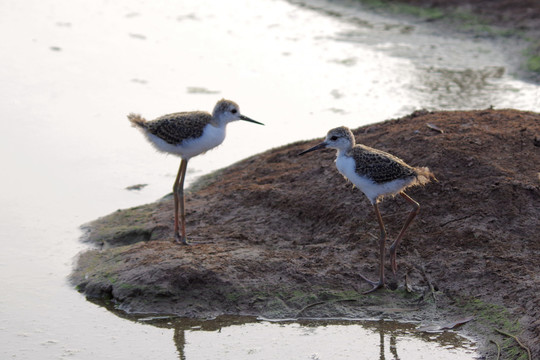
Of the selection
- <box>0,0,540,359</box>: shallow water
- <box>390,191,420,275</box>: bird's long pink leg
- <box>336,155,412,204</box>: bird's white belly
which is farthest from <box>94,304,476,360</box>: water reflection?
<box>336,155,412,204</box>: bird's white belly

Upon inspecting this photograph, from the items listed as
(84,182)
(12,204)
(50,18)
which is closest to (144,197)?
(84,182)

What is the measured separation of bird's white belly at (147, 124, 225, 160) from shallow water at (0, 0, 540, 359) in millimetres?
1341

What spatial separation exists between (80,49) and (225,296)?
26.8 ft

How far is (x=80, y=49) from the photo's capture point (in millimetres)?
13719

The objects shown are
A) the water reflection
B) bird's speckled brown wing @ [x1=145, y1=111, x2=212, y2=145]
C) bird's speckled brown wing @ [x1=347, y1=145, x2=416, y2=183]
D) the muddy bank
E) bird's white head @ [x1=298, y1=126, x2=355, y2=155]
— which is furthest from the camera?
the muddy bank

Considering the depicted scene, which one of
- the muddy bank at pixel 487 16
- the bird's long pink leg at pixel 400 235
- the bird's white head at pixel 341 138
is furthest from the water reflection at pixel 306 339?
the muddy bank at pixel 487 16

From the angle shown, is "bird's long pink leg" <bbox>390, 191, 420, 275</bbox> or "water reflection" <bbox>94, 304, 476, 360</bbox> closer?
"water reflection" <bbox>94, 304, 476, 360</bbox>

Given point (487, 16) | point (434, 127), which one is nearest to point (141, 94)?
point (434, 127)

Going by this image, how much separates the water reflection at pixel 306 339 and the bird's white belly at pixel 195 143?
1.61m

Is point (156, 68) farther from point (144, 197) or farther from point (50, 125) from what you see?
point (144, 197)

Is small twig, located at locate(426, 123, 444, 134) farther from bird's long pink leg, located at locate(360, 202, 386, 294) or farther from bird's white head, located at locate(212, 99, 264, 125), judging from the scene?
bird's white head, located at locate(212, 99, 264, 125)

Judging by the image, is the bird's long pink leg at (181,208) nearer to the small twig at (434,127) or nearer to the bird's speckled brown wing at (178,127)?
the bird's speckled brown wing at (178,127)

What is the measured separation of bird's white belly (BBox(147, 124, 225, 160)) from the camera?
7402 mm

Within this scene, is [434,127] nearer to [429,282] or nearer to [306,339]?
[429,282]
